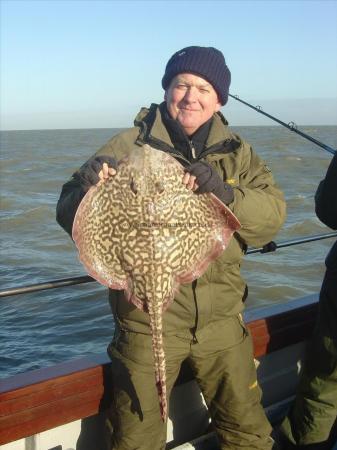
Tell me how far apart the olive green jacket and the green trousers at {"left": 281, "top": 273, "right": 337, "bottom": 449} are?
54 cm

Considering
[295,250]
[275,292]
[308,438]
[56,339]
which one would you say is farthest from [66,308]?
[308,438]

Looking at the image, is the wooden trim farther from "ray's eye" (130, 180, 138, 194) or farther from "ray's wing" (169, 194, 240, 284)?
"ray's eye" (130, 180, 138, 194)

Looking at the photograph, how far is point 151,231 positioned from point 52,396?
1086 mm

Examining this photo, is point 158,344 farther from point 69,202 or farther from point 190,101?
point 190,101

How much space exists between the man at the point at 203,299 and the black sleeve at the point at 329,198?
25 centimetres

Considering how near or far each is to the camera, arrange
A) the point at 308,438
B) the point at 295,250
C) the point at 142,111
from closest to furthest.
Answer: the point at 142,111 < the point at 308,438 < the point at 295,250

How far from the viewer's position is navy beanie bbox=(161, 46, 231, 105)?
2.98 meters

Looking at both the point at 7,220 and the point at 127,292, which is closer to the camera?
the point at 127,292

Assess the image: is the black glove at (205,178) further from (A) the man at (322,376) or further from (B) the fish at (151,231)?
(A) the man at (322,376)

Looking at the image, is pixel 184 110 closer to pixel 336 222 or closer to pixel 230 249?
pixel 230 249

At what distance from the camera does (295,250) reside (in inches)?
506

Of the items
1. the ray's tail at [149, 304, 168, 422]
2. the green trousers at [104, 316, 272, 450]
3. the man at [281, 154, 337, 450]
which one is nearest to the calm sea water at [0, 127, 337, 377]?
the green trousers at [104, 316, 272, 450]

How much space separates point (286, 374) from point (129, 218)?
2.11m

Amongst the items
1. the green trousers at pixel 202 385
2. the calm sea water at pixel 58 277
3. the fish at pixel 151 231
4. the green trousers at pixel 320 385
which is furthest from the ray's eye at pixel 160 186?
the calm sea water at pixel 58 277
